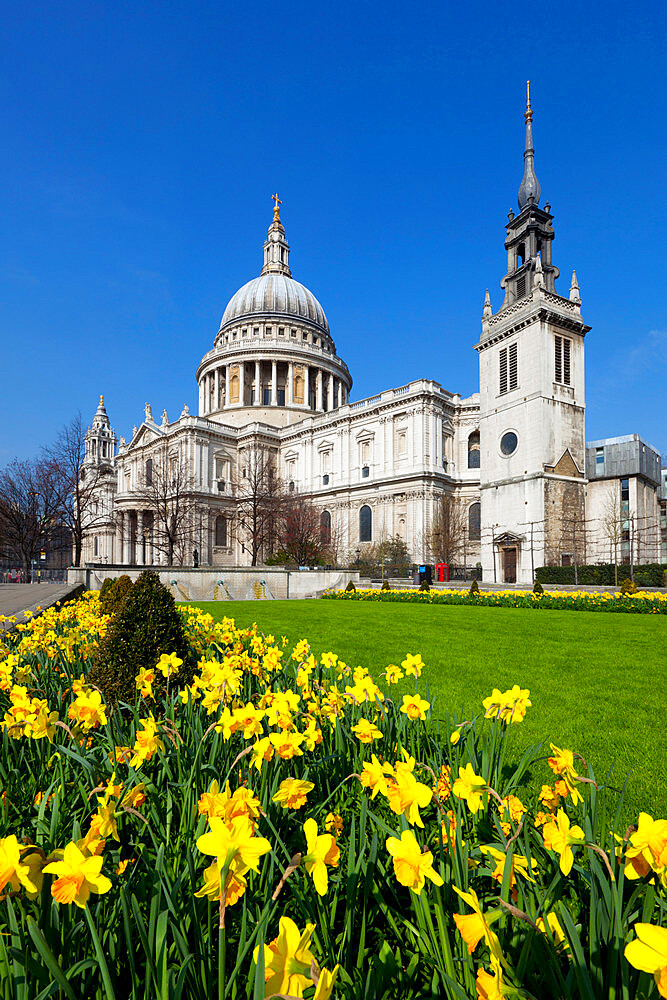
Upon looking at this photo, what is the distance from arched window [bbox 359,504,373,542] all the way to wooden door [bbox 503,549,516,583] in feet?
51.7

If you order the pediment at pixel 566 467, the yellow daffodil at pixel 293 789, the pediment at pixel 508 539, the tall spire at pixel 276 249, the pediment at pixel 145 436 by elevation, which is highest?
the tall spire at pixel 276 249

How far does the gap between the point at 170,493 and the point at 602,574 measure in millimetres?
39995

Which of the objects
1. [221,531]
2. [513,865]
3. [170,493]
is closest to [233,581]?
[170,493]

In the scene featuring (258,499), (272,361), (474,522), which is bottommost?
(474,522)

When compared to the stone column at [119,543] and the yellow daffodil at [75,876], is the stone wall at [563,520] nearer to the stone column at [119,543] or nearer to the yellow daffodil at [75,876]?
the yellow daffodil at [75,876]

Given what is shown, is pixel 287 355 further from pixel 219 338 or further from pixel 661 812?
pixel 661 812

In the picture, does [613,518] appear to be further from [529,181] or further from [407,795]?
[407,795]

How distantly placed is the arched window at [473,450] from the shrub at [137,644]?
46166mm

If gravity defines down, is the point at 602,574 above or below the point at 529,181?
below

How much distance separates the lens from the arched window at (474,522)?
4594cm

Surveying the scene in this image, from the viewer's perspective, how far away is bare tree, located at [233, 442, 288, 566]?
4819cm

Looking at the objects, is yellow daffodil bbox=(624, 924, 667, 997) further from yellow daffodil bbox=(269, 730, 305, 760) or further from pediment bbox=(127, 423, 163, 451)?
pediment bbox=(127, 423, 163, 451)

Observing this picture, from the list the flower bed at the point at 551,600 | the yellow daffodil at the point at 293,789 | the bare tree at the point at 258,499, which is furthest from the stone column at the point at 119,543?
the yellow daffodil at the point at 293,789

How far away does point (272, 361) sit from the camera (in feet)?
209
